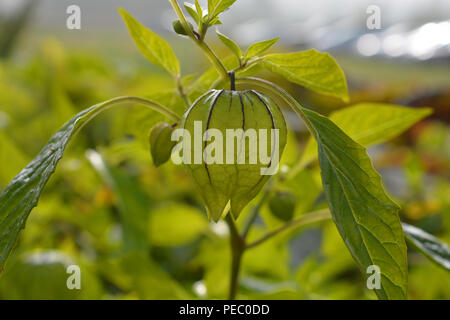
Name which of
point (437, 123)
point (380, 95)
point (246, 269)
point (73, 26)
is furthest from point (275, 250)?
point (380, 95)

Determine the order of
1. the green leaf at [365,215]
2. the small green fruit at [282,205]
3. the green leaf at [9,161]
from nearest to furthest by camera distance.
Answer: the green leaf at [365,215] → the small green fruit at [282,205] → the green leaf at [9,161]

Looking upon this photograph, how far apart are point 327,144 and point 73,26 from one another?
24 centimetres

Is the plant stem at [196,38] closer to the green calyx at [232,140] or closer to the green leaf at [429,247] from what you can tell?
the green calyx at [232,140]

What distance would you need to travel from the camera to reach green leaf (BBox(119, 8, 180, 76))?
288mm

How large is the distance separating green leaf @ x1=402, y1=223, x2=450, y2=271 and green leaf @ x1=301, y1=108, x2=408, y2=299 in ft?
0.28

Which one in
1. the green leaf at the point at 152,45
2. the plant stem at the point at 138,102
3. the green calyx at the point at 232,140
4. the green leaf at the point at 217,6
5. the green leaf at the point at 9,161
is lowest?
the green calyx at the point at 232,140

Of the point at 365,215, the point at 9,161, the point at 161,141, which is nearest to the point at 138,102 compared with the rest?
the point at 161,141

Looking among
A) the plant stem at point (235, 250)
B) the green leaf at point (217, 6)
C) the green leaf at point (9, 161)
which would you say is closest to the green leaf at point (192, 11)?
the green leaf at point (217, 6)

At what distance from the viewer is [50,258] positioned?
37 cm

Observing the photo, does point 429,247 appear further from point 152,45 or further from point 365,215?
point 152,45

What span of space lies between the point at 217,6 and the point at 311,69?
6 cm

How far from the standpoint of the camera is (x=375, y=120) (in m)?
0.34

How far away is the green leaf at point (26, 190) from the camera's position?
0.68 ft

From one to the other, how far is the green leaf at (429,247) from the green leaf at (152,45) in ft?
0.59
